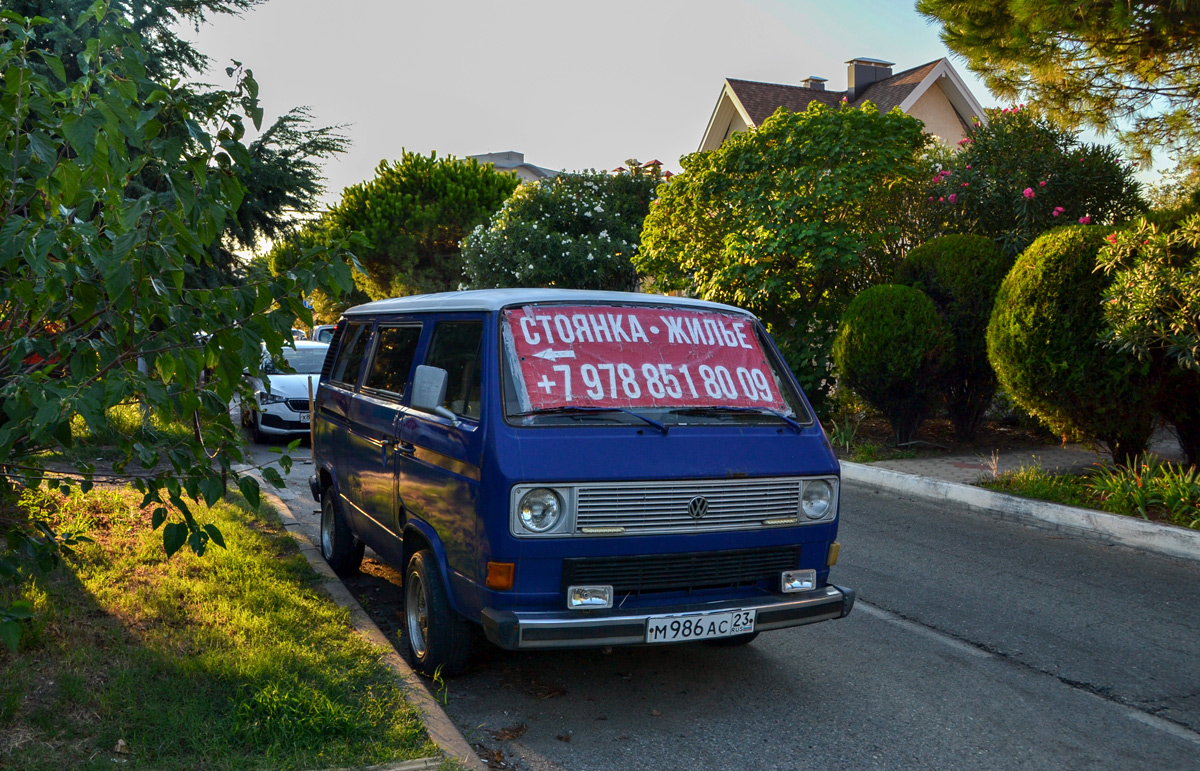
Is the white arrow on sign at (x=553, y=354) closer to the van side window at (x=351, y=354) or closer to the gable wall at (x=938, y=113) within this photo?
the van side window at (x=351, y=354)

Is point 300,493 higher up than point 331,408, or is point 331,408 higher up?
point 331,408

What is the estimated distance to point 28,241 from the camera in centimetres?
312

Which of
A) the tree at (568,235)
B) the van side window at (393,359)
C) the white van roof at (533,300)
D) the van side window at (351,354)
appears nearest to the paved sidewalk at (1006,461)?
the white van roof at (533,300)

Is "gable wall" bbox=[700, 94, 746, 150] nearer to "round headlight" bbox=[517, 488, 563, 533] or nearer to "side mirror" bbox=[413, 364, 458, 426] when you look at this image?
"side mirror" bbox=[413, 364, 458, 426]

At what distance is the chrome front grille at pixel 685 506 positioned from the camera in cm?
433

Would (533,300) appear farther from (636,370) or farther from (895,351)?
(895,351)

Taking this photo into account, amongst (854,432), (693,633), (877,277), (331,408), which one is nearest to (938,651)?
(693,633)

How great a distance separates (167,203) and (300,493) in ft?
23.9

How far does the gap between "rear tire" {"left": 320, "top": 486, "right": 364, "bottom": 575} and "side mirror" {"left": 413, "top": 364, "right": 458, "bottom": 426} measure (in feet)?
7.18

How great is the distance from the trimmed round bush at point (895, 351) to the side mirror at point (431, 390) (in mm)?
8475

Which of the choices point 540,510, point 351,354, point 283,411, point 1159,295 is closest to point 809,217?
point 1159,295

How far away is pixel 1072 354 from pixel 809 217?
542cm

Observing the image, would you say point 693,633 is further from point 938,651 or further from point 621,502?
point 938,651

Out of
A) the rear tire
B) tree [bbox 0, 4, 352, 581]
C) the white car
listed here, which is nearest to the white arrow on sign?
tree [bbox 0, 4, 352, 581]
